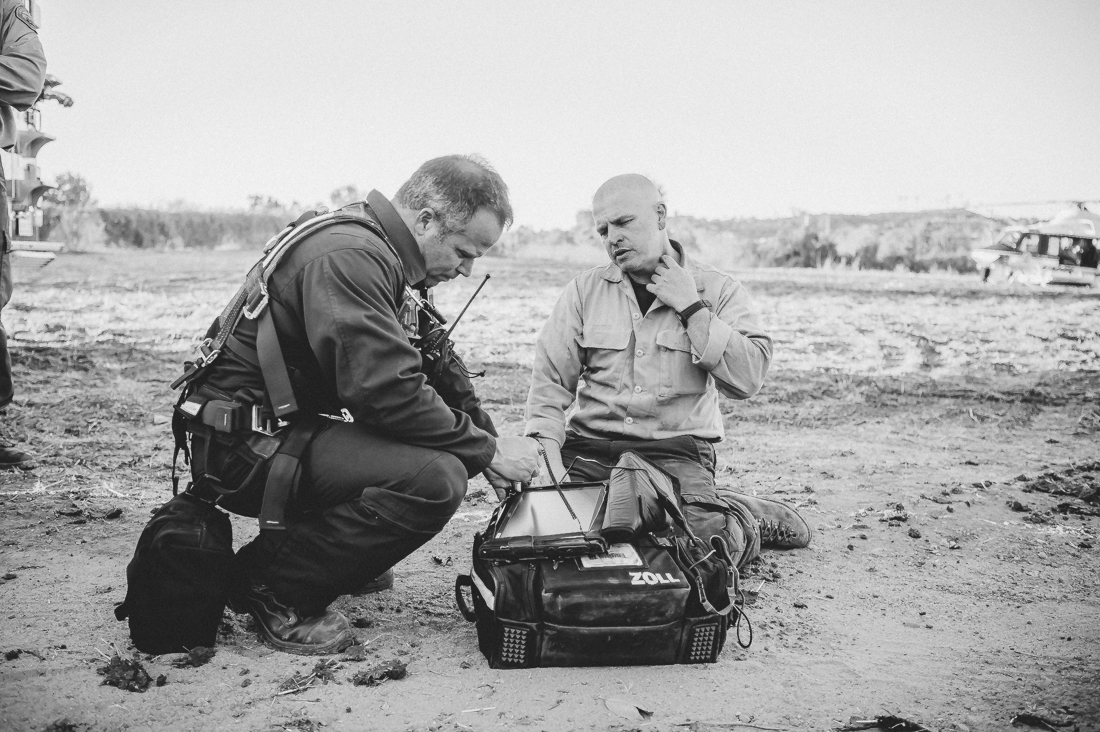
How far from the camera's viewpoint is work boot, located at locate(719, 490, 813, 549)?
4398 millimetres

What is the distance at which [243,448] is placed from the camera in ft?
10.1

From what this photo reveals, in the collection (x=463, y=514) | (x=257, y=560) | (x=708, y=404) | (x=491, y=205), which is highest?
(x=491, y=205)

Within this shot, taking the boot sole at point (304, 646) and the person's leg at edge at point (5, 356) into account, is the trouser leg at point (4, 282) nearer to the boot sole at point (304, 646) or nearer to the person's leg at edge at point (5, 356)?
the person's leg at edge at point (5, 356)

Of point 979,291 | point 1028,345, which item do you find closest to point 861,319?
point 1028,345

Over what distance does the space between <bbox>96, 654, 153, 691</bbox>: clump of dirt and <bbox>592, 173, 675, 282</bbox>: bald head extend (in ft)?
8.88

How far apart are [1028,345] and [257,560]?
38.1 feet

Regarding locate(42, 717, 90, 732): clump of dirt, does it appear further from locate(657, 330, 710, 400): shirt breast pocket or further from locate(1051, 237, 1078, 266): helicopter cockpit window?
locate(1051, 237, 1078, 266): helicopter cockpit window

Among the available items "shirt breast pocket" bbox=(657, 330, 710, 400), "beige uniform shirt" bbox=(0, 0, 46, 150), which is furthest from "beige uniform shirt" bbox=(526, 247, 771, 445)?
"beige uniform shirt" bbox=(0, 0, 46, 150)

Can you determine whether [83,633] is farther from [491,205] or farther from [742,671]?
[742,671]

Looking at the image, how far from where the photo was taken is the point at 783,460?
621cm

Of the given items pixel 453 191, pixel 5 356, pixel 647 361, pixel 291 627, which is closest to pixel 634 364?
pixel 647 361

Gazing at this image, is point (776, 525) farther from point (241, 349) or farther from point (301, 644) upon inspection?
point (241, 349)

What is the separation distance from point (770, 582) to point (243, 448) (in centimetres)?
240

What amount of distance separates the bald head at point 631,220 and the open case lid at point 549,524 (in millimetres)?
1230
